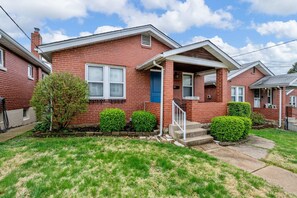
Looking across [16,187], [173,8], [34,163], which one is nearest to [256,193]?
[16,187]

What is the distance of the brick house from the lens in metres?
13.4

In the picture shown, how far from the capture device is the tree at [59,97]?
5.89 meters

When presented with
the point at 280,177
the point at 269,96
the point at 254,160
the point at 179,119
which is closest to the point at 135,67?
the point at 179,119

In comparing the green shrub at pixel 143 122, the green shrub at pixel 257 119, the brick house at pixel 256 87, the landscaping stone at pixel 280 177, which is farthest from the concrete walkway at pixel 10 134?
the green shrub at pixel 257 119

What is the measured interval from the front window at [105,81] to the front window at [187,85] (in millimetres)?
3891

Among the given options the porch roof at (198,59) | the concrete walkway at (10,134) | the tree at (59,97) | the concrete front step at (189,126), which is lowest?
the concrete walkway at (10,134)

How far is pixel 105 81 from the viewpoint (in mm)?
7680

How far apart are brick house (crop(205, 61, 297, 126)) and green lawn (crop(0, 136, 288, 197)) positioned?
11031mm

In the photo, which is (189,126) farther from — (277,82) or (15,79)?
(277,82)

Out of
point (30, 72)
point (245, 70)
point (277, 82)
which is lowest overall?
point (277, 82)

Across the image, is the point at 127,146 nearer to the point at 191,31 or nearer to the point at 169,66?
the point at 169,66

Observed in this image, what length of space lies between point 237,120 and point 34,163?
633 cm

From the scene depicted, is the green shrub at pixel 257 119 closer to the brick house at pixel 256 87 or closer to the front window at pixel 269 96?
the brick house at pixel 256 87

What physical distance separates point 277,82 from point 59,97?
15.2 metres
